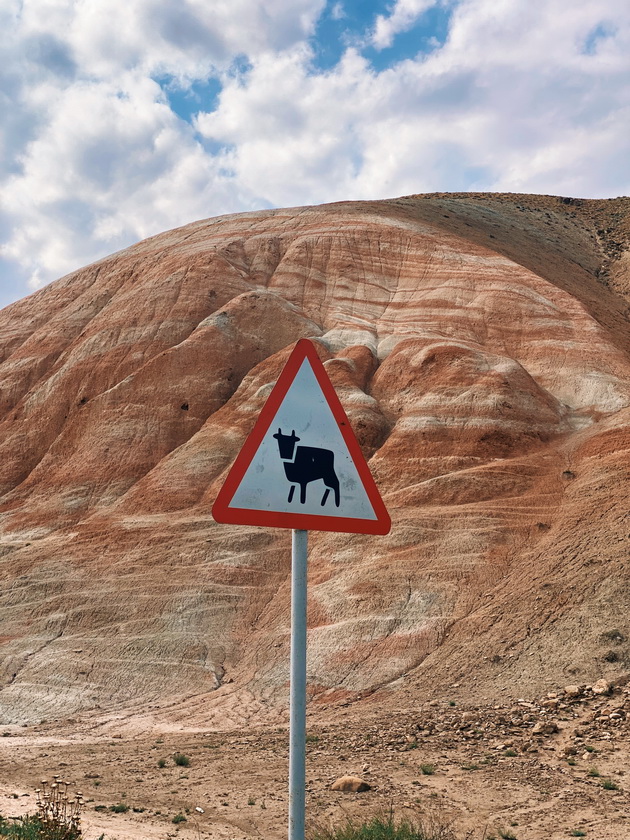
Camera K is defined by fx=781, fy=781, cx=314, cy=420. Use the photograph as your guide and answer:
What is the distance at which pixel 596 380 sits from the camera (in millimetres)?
29641

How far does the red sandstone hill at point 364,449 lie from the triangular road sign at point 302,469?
13.4 meters

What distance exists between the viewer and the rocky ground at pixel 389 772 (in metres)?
8.29

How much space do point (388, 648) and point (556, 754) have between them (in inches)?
331

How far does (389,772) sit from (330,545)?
43.9ft

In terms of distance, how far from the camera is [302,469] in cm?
364

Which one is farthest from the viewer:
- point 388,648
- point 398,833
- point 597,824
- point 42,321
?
point 42,321

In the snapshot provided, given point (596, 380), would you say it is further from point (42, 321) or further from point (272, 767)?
point (42, 321)

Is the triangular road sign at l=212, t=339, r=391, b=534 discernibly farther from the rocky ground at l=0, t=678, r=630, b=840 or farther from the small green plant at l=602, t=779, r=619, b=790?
the small green plant at l=602, t=779, r=619, b=790

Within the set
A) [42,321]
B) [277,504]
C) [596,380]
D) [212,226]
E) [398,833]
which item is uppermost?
[212,226]

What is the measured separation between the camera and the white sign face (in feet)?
11.7

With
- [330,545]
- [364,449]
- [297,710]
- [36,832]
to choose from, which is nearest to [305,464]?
[297,710]

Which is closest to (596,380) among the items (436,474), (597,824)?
(436,474)

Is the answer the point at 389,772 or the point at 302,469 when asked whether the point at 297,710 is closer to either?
the point at 302,469

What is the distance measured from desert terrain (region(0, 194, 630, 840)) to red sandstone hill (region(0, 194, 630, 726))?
10 cm
